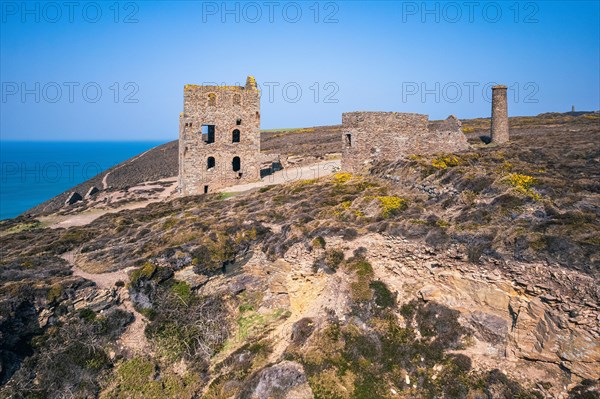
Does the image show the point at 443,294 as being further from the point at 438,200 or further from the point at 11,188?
the point at 11,188

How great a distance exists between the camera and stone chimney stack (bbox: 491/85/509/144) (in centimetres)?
3825

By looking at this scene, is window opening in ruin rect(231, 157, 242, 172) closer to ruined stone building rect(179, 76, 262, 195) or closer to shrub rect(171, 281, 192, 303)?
ruined stone building rect(179, 76, 262, 195)

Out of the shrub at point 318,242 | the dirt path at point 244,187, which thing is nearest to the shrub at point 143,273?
the shrub at point 318,242

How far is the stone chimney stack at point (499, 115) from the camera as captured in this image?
38250 millimetres

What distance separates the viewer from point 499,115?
127ft

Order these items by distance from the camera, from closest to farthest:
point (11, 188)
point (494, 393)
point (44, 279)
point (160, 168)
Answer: point (494, 393), point (44, 279), point (160, 168), point (11, 188)

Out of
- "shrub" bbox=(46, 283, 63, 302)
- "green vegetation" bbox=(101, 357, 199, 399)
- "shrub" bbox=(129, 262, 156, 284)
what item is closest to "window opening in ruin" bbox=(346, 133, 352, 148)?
"shrub" bbox=(129, 262, 156, 284)

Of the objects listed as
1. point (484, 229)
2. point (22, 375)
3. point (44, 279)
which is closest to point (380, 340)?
point (484, 229)

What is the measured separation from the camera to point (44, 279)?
17.7 metres

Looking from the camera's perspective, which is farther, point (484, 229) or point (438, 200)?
point (438, 200)

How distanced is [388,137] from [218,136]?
592 inches

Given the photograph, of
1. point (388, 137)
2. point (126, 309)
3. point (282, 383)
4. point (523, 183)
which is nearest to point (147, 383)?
point (126, 309)

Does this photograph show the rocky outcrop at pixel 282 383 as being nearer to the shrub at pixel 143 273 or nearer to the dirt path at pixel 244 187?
the shrub at pixel 143 273

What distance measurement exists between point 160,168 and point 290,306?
212 ft
